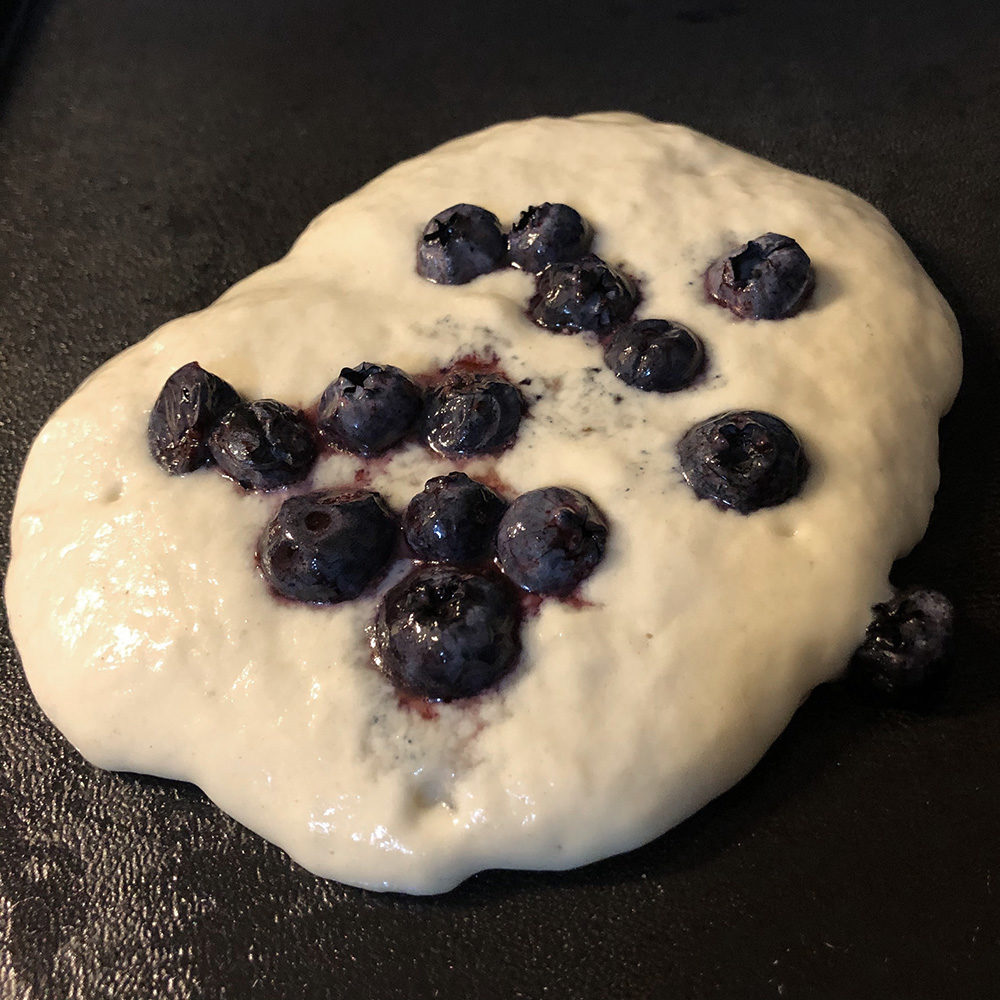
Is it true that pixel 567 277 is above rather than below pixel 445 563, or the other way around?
above

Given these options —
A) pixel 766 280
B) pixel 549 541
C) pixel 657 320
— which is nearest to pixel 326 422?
pixel 549 541

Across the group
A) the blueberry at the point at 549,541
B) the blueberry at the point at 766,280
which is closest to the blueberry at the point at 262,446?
the blueberry at the point at 549,541

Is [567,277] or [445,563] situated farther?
[567,277]

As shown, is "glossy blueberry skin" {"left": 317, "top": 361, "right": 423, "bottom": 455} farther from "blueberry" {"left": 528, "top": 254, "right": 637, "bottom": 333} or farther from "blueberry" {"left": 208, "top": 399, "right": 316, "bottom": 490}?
"blueberry" {"left": 528, "top": 254, "right": 637, "bottom": 333}

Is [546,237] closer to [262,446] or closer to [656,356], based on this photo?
[656,356]

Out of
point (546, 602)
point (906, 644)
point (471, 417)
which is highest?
point (471, 417)

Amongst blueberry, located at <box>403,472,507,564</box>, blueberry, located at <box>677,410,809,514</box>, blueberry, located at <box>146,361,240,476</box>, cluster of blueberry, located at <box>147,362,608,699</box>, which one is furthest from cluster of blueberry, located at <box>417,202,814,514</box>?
blueberry, located at <box>146,361,240,476</box>

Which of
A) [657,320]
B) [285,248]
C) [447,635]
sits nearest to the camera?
[447,635]

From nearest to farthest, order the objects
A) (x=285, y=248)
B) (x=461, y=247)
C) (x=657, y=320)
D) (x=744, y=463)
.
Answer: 1. (x=744, y=463)
2. (x=657, y=320)
3. (x=461, y=247)
4. (x=285, y=248)
